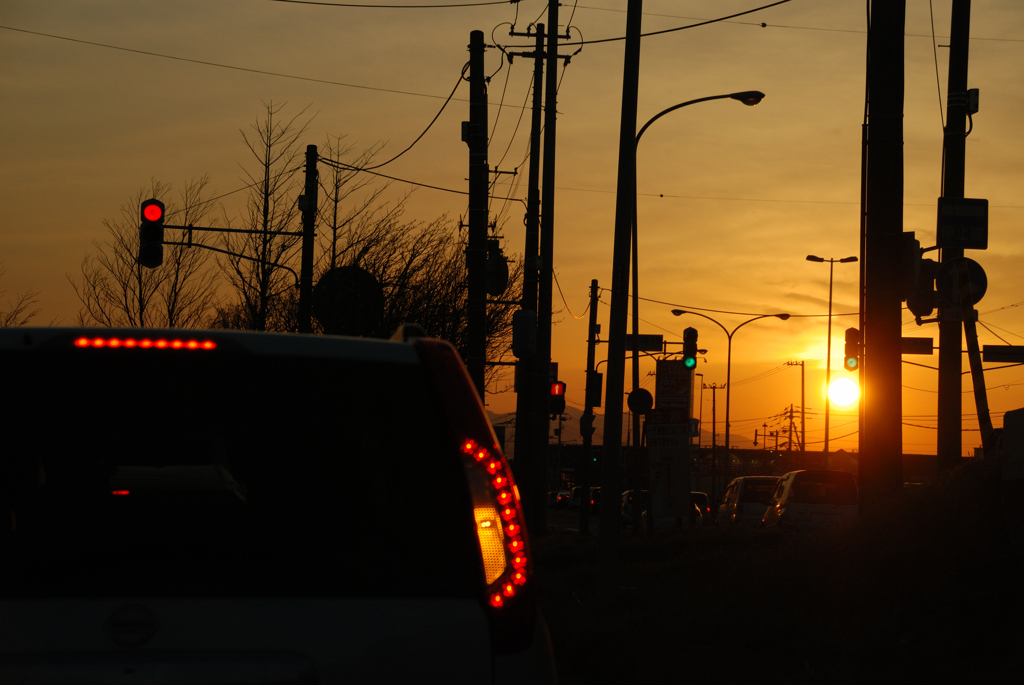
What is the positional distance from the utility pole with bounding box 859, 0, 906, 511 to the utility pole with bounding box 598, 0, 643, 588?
3615 mm

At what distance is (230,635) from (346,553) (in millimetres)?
303

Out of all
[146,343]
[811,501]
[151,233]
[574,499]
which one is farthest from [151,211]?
[574,499]

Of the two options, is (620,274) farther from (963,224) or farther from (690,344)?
(690,344)

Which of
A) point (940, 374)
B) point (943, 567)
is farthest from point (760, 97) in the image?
point (943, 567)

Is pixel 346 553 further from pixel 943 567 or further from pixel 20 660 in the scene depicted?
pixel 943 567

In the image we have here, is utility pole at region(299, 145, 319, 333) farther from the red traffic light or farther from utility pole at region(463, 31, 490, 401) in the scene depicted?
utility pole at region(463, 31, 490, 401)

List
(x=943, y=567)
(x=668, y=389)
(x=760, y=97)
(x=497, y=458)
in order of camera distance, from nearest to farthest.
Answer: (x=497, y=458) → (x=943, y=567) → (x=760, y=97) → (x=668, y=389)

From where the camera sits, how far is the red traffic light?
21500mm

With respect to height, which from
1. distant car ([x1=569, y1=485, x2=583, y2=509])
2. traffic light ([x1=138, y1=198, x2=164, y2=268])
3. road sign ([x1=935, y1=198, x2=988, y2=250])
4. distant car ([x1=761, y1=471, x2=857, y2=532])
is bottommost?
distant car ([x1=569, y1=485, x2=583, y2=509])

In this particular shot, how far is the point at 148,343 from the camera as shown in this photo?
2.77m

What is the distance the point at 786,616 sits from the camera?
29.7ft

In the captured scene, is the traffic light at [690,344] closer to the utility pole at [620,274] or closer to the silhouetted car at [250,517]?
the utility pole at [620,274]

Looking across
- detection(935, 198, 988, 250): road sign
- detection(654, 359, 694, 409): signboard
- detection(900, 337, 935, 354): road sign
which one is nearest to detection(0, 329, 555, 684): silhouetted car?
detection(935, 198, 988, 250): road sign

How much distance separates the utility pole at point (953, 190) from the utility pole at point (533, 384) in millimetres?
7333
